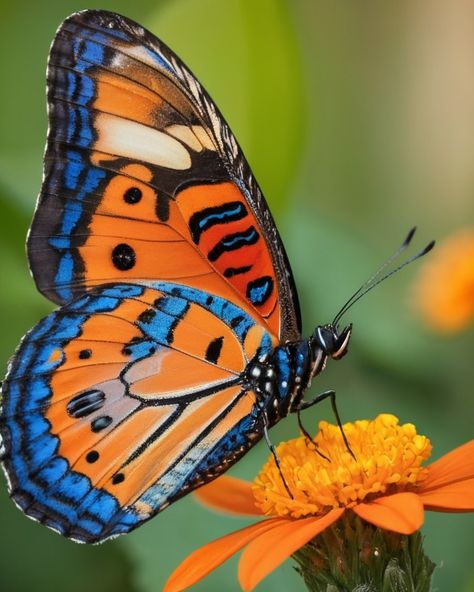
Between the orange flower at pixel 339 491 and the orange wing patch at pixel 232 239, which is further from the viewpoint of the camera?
the orange wing patch at pixel 232 239

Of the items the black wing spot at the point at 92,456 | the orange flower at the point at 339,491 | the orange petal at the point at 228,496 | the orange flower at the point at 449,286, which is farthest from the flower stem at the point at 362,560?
the orange flower at the point at 449,286

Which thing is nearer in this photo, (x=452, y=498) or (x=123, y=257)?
(x=452, y=498)

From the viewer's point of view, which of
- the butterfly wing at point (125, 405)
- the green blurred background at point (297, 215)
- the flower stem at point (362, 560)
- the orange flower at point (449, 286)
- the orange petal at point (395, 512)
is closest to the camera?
the orange petal at point (395, 512)

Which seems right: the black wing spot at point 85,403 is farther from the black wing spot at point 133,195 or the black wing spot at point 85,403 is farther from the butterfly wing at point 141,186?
the black wing spot at point 133,195

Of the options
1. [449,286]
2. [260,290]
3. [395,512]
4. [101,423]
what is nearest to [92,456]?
[101,423]

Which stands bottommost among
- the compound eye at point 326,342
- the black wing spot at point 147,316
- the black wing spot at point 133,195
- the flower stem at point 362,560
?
the flower stem at point 362,560

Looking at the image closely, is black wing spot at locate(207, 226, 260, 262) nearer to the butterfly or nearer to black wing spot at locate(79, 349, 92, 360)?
the butterfly

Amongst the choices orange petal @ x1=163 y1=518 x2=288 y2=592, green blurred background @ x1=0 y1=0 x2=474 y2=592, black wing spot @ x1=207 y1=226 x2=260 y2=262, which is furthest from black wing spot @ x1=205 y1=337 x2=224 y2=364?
green blurred background @ x1=0 y1=0 x2=474 y2=592

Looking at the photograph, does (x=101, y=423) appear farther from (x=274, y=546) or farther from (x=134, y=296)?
(x=274, y=546)

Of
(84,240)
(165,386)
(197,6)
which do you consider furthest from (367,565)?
(197,6)
